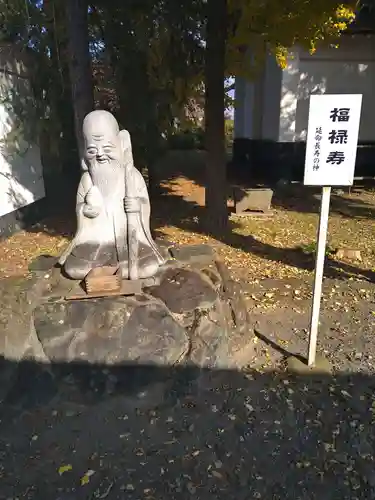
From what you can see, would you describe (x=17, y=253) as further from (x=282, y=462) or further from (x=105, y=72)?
(x=282, y=462)

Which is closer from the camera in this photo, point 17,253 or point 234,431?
point 234,431

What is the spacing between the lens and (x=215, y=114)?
238 inches

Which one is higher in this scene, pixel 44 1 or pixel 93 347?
pixel 44 1

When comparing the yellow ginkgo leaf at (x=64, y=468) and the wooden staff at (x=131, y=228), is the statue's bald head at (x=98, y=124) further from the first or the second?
the yellow ginkgo leaf at (x=64, y=468)

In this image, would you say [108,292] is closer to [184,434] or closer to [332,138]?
[184,434]

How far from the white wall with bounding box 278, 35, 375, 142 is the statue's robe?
25.6 ft

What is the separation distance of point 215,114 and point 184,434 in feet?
15.2

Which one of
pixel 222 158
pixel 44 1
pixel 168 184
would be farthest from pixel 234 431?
pixel 168 184

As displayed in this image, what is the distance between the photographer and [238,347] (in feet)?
11.4

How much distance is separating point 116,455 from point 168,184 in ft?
29.2

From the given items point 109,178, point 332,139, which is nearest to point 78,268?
point 109,178

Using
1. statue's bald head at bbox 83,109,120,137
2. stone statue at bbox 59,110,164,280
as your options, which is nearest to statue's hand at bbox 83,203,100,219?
stone statue at bbox 59,110,164,280

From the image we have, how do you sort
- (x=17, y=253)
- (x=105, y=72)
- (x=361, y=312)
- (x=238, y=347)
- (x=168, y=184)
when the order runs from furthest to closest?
(x=168, y=184) < (x=105, y=72) < (x=17, y=253) < (x=361, y=312) < (x=238, y=347)

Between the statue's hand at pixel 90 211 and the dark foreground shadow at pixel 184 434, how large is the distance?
1.20m
